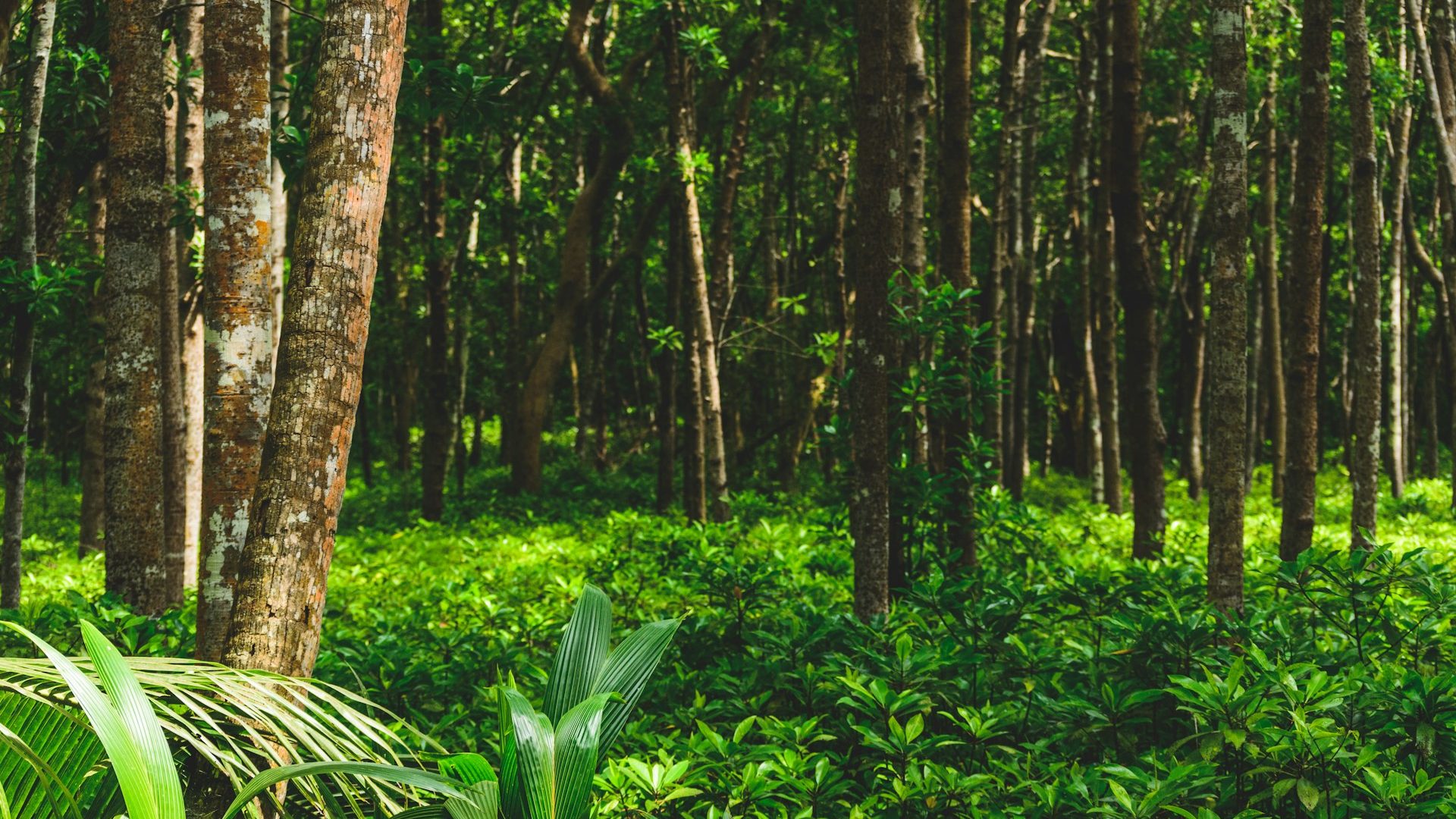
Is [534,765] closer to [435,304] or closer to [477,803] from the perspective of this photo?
[477,803]

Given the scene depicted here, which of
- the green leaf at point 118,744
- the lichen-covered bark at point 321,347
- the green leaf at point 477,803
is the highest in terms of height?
the lichen-covered bark at point 321,347

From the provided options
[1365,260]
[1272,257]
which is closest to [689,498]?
[1365,260]

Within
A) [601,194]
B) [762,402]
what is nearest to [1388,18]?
[601,194]

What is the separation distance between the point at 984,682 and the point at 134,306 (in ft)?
18.6

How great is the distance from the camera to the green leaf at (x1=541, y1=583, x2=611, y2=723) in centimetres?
259

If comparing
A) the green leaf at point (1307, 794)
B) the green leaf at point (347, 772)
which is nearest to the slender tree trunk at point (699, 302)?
the green leaf at point (1307, 794)

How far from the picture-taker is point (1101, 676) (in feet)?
14.5

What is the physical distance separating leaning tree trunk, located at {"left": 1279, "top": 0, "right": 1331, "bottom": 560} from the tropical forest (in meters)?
0.04

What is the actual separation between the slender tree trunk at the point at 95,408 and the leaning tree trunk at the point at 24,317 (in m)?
4.32

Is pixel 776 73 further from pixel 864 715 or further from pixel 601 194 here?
pixel 864 715

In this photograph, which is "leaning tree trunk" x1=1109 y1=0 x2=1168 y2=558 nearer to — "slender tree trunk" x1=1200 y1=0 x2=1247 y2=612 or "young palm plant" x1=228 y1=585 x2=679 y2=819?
"slender tree trunk" x1=1200 y1=0 x2=1247 y2=612

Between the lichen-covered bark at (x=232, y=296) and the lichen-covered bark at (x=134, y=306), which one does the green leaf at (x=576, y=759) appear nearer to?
the lichen-covered bark at (x=232, y=296)

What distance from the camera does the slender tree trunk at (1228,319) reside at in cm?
527

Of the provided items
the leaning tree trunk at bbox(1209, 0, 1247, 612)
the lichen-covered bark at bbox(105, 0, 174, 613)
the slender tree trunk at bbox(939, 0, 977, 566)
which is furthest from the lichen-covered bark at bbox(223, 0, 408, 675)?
the slender tree trunk at bbox(939, 0, 977, 566)
